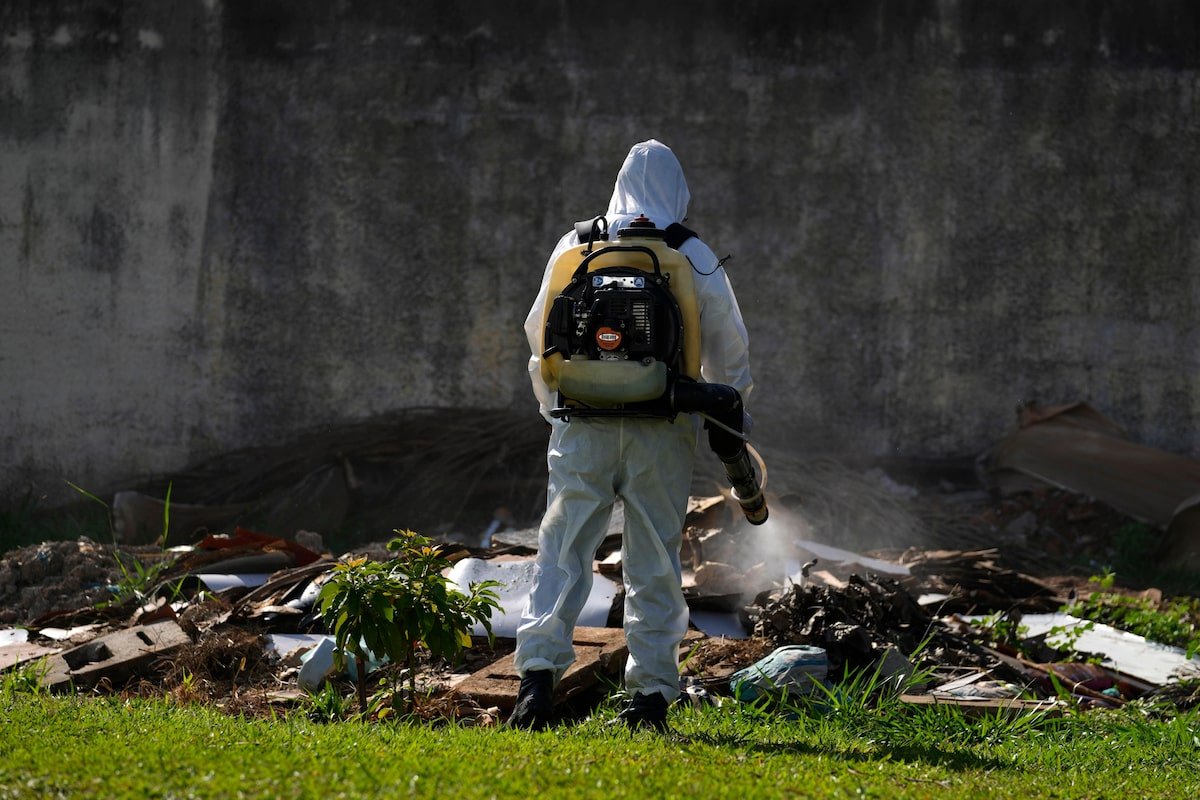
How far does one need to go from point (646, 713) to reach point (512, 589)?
203 cm

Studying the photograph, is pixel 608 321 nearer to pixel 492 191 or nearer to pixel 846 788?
pixel 846 788

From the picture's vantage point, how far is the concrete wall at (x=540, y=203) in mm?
9891

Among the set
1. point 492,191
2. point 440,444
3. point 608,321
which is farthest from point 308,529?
point 608,321

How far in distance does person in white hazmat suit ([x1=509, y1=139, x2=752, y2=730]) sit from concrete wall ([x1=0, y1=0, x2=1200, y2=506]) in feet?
17.0

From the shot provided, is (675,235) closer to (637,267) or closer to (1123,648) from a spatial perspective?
(637,267)

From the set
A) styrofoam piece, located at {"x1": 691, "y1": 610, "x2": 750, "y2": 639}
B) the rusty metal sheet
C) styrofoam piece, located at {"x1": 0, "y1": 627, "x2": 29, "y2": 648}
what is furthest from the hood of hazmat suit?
the rusty metal sheet

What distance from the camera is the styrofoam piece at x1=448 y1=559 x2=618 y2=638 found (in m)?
6.21

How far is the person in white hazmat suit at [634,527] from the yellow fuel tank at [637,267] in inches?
3.0

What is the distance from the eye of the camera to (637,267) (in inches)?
184

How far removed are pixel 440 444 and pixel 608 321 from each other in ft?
17.9

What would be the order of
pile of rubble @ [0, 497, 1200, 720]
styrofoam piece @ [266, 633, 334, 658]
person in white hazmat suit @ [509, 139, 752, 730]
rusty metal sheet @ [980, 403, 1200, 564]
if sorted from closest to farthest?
1. person in white hazmat suit @ [509, 139, 752, 730]
2. pile of rubble @ [0, 497, 1200, 720]
3. styrofoam piece @ [266, 633, 334, 658]
4. rusty metal sheet @ [980, 403, 1200, 564]

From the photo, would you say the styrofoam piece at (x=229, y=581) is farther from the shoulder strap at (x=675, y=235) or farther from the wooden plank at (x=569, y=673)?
the shoulder strap at (x=675, y=235)

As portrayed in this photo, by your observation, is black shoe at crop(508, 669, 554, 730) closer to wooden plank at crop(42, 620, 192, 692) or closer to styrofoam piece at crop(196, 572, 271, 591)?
wooden plank at crop(42, 620, 192, 692)

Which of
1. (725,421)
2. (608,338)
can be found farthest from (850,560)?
(608,338)
